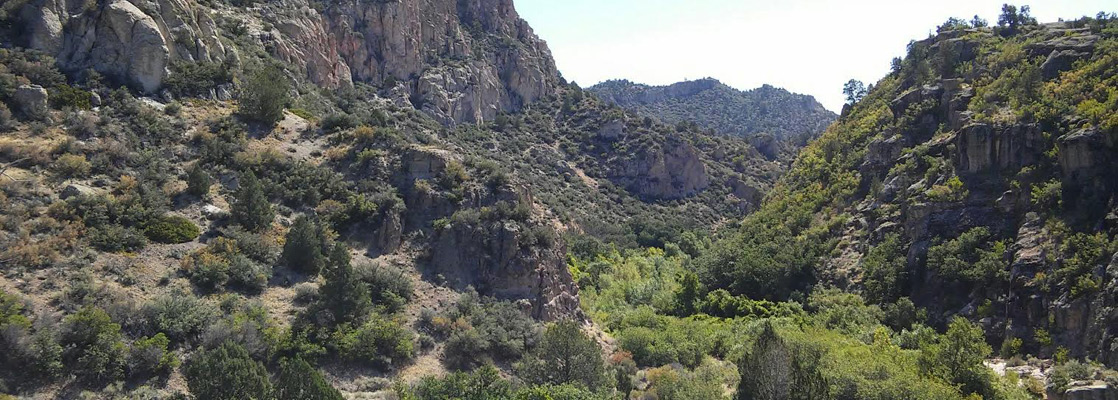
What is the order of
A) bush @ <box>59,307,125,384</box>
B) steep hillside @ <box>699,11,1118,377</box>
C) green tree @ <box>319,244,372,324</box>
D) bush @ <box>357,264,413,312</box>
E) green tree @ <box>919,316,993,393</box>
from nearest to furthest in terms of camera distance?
bush @ <box>59,307,125,384</box>
green tree @ <box>919,316,993,393</box>
green tree @ <box>319,244,372,324</box>
bush @ <box>357,264,413,312</box>
steep hillside @ <box>699,11,1118,377</box>

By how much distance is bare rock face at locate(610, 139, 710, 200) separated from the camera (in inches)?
3164

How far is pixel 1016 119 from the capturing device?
3578 cm

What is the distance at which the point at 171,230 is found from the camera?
79.2 feet

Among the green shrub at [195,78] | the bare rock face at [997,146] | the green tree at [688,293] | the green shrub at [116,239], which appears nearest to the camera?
the green shrub at [116,239]

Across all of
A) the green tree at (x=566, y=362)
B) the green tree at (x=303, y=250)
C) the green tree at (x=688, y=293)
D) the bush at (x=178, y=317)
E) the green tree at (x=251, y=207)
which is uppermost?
the green tree at (x=251, y=207)

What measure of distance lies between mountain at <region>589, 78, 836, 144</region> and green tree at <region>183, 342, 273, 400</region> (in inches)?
4593

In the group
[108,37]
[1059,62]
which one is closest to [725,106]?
[1059,62]

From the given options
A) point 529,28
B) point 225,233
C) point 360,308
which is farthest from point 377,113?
point 529,28

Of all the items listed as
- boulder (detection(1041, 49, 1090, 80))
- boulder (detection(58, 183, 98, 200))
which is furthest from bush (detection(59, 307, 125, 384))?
boulder (detection(1041, 49, 1090, 80))

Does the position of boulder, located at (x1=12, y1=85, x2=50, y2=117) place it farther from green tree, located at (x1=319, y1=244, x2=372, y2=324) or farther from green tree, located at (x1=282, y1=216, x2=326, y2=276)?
green tree, located at (x1=319, y1=244, x2=372, y2=324)

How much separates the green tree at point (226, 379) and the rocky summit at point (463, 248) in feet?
0.20

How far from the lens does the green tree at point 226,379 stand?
1636 cm

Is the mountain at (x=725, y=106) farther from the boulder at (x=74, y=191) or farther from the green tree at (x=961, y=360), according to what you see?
the boulder at (x=74, y=191)

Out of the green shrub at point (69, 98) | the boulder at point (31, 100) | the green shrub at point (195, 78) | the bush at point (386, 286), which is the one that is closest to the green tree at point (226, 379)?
the bush at point (386, 286)
